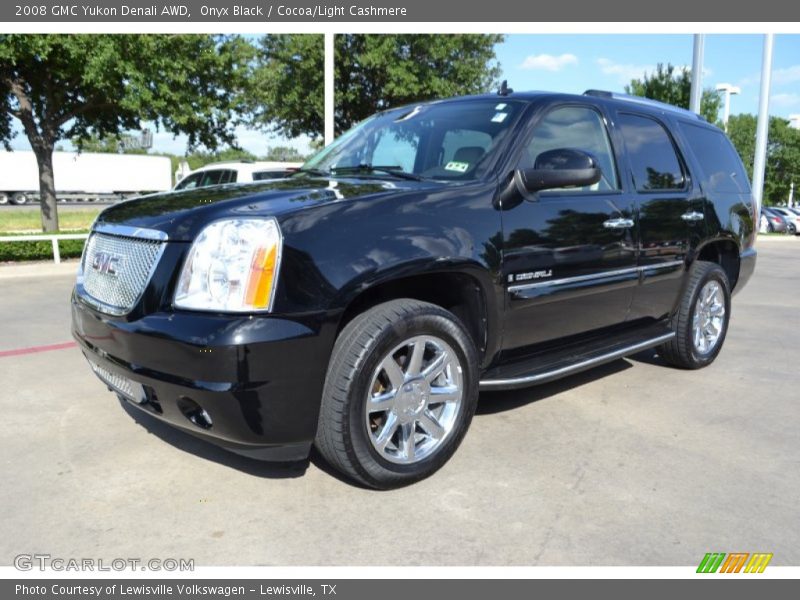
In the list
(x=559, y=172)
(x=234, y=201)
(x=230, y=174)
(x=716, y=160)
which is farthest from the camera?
(x=230, y=174)

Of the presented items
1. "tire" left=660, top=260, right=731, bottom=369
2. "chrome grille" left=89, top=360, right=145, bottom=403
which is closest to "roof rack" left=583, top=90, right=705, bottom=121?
"tire" left=660, top=260, right=731, bottom=369

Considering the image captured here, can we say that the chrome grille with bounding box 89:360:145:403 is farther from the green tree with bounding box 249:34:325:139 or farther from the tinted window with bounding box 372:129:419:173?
the green tree with bounding box 249:34:325:139

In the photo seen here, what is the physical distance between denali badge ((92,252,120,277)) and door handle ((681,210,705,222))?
12.2 feet

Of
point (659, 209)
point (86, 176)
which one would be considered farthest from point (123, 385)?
point (86, 176)

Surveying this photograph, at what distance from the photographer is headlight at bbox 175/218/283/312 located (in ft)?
8.80

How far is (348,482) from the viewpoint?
10.7 ft

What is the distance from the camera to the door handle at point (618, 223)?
4058 mm

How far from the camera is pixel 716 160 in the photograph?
215 inches

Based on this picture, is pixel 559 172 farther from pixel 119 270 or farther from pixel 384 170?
pixel 119 270

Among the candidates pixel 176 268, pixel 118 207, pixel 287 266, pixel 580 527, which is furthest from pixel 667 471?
pixel 118 207

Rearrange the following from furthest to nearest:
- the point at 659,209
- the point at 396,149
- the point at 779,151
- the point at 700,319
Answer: the point at 779,151 < the point at 700,319 < the point at 659,209 < the point at 396,149

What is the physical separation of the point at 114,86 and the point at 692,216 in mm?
12912

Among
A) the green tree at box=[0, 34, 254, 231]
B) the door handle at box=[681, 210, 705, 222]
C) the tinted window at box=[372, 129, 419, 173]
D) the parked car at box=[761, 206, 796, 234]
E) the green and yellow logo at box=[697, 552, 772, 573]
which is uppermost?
the green tree at box=[0, 34, 254, 231]

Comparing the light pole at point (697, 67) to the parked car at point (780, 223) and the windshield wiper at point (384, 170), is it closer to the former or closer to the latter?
the windshield wiper at point (384, 170)
